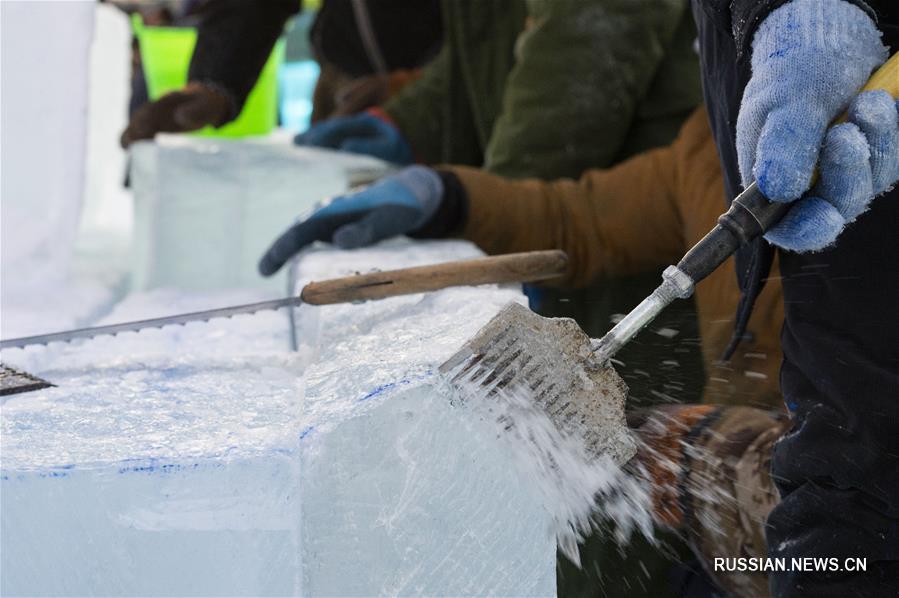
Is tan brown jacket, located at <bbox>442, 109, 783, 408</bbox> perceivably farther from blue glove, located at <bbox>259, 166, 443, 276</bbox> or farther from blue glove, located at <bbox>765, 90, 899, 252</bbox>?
blue glove, located at <bbox>765, 90, 899, 252</bbox>

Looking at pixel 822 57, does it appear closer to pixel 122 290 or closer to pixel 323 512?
pixel 323 512

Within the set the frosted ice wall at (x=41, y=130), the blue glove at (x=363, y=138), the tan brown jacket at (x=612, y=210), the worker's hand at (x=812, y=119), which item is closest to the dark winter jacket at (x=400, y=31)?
the blue glove at (x=363, y=138)

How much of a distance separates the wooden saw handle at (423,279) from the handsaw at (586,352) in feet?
1.48

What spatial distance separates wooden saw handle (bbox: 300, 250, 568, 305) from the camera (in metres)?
1.57

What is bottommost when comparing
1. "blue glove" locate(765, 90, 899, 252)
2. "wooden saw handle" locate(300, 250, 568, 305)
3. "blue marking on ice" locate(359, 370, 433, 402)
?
"wooden saw handle" locate(300, 250, 568, 305)

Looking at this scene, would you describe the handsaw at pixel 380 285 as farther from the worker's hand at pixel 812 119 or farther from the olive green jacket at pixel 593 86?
the olive green jacket at pixel 593 86

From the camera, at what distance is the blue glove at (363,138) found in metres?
3.29

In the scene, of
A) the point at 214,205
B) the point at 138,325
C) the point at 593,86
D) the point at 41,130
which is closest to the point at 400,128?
the point at 214,205

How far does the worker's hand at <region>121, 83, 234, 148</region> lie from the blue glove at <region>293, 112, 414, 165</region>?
0.28 meters

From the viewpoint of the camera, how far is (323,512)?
107cm

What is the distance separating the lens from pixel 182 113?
10.7 ft

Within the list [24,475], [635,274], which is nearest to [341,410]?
[24,475]

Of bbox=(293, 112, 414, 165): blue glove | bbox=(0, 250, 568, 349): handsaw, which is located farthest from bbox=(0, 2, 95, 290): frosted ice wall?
bbox=(293, 112, 414, 165): blue glove

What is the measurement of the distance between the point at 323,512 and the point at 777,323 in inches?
38.9
